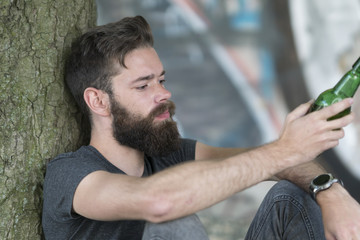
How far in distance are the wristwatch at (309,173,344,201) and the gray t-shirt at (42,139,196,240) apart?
67 cm

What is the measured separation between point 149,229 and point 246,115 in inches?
115

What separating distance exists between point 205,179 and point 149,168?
0.63 meters

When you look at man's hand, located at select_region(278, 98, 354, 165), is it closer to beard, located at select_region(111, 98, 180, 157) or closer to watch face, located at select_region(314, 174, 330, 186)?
watch face, located at select_region(314, 174, 330, 186)

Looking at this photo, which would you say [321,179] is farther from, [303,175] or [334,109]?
[334,109]

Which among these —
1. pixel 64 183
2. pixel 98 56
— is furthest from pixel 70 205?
pixel 98 56

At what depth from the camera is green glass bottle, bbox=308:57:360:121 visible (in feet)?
5.08

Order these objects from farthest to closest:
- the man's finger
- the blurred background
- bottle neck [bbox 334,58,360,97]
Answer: the blurred background < bottle neck [bbox 334,58,360,97] < the man's finger

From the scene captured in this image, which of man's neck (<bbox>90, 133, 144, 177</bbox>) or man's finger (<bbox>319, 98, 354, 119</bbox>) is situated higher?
man's finger (<bbox>319, 98, 354, 119</bbox>)

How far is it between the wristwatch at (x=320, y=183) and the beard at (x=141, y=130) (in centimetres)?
59

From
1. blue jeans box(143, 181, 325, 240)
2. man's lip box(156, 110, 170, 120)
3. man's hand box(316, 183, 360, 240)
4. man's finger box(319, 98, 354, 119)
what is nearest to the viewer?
man's finger box(319, 98, 354, 119)

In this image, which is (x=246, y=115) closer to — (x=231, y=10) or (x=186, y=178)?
(x=231, y=10)

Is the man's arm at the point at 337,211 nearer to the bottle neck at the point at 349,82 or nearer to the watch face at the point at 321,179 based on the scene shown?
the watch face at the point at 321,179

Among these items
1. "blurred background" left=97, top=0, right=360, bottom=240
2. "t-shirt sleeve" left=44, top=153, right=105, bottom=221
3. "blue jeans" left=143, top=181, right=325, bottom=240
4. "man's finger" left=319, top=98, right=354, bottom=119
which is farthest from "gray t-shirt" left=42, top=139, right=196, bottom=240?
"blurred background" left=97, top=0, right=360, bottom=240

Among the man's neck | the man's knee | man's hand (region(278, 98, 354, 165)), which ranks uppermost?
man's hand (region(278, 98, 354, 165))
